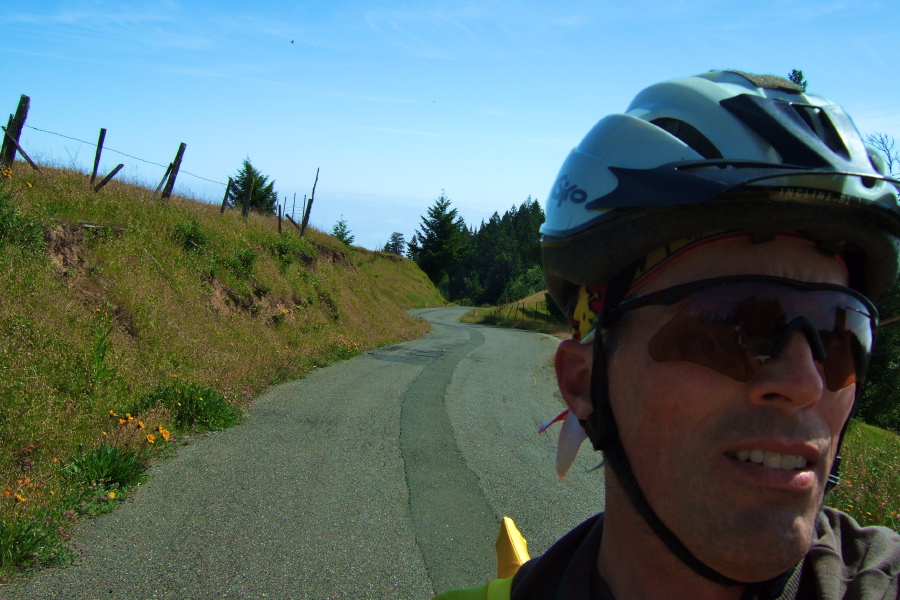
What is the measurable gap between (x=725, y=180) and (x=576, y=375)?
1.79ft

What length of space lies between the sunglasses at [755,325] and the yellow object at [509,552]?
2.71 feet

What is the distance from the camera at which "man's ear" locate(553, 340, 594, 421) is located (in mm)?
1509

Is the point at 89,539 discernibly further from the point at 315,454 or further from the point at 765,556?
the point at 765,556

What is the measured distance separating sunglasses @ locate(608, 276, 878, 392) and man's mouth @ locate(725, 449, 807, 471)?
0.12 m

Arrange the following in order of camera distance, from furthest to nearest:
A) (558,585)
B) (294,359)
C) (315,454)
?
(294,359) < (315,454) < (558,585)

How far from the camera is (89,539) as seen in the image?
5.05 meters

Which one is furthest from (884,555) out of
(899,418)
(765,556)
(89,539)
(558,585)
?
(899,418)

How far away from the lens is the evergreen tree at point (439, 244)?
281 feet

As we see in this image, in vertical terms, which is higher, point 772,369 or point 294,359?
point 772,369

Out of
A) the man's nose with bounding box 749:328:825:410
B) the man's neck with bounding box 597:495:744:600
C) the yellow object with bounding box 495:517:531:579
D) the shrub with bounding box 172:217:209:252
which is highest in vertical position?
the shrub with bounding box 172:217:209:252

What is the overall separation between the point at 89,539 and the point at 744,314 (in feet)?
17.3

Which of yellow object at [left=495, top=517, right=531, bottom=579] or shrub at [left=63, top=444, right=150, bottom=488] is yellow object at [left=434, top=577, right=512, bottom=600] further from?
shrub at [left=63, top=444, right=150, bottom=488]

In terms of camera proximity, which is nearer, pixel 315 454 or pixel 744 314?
pixel 744 314

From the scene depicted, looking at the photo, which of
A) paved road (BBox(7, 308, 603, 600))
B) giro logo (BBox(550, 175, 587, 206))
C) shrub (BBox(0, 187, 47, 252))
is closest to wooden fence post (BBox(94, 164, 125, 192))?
shrub (BBox(0, 187, 47, 252))
